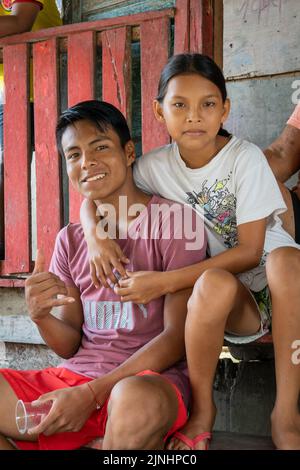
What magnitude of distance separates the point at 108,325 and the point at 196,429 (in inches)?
18.5

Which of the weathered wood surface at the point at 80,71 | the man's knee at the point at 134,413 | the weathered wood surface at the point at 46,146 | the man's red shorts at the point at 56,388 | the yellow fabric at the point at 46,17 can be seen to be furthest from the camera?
the yellow fabric at the point at 46,17

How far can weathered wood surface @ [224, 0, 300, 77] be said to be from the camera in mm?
3018

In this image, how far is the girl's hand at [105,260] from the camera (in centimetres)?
213

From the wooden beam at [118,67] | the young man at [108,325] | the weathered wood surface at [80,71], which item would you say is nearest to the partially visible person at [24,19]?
the weathered wood surface at [80,71]

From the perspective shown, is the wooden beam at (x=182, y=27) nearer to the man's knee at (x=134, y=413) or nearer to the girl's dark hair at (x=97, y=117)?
the girl's dark hair at (x=97, y=117)

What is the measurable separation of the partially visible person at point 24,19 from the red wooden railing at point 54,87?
0.07 meters

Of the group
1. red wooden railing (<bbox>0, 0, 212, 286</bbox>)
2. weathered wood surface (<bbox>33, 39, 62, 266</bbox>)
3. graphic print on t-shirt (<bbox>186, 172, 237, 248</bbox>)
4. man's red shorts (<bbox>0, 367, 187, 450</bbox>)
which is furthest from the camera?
weathered wood surface (<bbox>33, 39, 62, 266</bbox>)

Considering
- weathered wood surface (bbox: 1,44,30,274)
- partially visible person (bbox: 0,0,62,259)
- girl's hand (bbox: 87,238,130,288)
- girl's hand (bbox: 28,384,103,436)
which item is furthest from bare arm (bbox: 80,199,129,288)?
partially visible person (bbox: 0,0,62,259)

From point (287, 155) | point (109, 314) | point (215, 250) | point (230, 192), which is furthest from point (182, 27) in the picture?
point (109, 314)

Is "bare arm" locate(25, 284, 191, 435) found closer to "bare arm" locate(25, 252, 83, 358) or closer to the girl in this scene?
the girl

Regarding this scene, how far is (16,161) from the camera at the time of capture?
137 inches

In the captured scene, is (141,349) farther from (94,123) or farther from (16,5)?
(16,5)

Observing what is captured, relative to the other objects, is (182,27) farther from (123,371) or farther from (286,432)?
(286,432)

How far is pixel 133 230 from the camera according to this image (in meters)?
2.28
